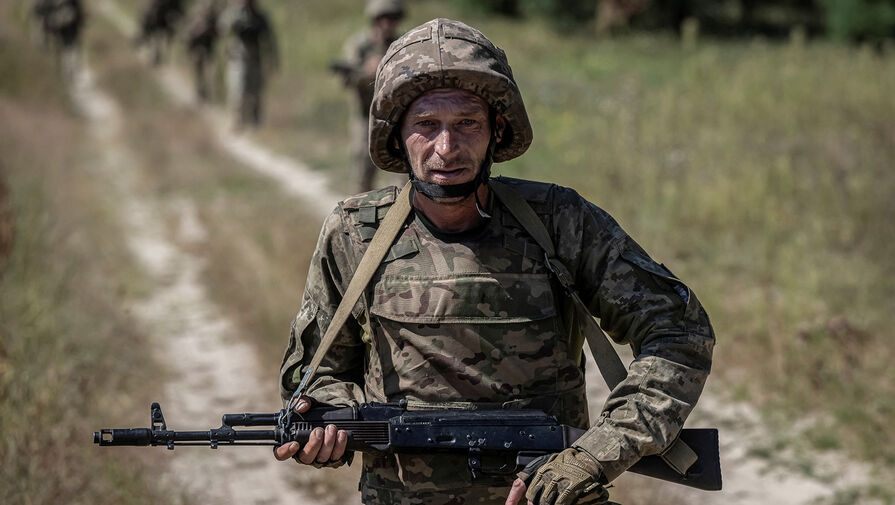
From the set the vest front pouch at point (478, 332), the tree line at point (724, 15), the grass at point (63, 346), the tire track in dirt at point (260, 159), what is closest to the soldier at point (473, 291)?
the vest front pouch at point (478, 332)

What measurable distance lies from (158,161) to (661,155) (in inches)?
280

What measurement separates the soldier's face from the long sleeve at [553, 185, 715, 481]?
245 mm

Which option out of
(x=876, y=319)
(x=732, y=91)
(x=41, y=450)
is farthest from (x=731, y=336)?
(x=732, y=91)

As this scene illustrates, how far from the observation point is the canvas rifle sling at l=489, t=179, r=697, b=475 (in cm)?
232

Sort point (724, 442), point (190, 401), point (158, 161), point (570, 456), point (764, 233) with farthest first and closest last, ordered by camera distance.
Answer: point (158, 161)
point (764, 233)
point (190, 401)
point (724, 442)
point (570, 456)

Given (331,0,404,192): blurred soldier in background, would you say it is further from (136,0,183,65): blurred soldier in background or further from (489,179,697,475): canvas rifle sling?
(136,0,183,65): blurred soldier in background

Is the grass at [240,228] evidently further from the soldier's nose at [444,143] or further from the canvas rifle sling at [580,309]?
the soldier's nose at [444,143]

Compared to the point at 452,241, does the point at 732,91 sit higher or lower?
higher

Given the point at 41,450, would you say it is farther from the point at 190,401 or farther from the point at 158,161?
the point at 158,161

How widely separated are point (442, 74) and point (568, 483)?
94 cm

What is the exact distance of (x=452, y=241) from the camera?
2.47 m

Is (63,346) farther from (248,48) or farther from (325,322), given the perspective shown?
(248,48)

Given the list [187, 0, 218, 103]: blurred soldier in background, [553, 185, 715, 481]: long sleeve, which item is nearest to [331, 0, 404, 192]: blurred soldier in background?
[553, 185, 715, 481]: long sleeve

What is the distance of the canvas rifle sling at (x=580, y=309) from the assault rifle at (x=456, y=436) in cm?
4
